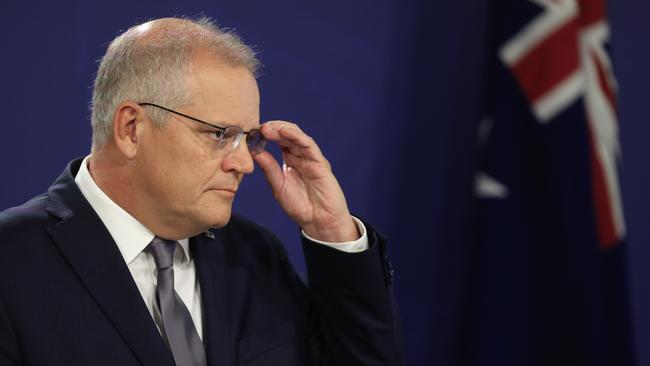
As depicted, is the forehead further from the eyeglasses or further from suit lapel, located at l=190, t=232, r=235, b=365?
suit lapel, located at l=190, t=232, r=235, b=365

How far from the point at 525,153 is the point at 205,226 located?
1.23 m

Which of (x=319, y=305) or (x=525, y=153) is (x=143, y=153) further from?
(x=525, y=153)

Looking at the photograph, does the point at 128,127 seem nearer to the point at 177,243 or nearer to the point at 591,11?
the point at 177,243

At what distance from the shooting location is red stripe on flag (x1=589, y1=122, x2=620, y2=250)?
8.11 ft

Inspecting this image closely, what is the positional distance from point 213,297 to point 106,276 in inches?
9.0

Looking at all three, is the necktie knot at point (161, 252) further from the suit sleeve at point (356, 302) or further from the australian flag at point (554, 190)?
the australian flag at point (554, 190)

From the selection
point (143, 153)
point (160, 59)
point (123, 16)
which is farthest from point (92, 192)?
point (123, 16)

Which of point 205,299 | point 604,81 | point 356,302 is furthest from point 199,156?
point 604,81

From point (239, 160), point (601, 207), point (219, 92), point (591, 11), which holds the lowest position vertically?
point (601, 207)

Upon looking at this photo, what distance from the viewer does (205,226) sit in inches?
62.8

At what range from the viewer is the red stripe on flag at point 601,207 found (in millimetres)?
2473

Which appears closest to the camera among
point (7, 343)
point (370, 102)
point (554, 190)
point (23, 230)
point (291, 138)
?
point (7, 343)

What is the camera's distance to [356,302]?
1734 millimetres

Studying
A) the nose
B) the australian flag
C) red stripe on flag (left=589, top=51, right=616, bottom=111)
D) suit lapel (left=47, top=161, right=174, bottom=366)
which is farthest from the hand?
red stripe on flag (left=589, top=51, right=616, bottom=111)
